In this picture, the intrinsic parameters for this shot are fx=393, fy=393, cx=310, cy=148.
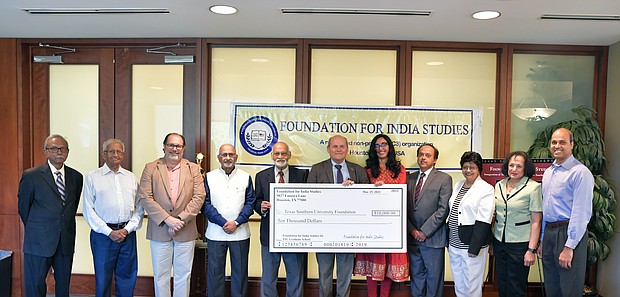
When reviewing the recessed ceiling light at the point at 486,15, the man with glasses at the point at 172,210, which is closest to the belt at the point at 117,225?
the man with glasses at the point at 172,210

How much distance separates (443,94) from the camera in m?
3.99

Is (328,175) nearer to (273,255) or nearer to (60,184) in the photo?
(273,255)

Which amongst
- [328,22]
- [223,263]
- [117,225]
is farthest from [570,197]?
[117,225]

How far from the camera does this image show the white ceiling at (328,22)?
292 centimetres

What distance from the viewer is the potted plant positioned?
358 cm

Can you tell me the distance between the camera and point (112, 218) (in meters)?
3.21

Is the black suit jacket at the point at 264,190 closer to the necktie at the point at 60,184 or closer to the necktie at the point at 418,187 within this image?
the necktie at the point at 418,187

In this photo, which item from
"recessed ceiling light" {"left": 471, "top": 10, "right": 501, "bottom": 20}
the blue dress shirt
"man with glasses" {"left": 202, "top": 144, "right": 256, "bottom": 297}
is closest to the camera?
the blue dress shirt

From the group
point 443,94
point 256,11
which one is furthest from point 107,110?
point 443,94

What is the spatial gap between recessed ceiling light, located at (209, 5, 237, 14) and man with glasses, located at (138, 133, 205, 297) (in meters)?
1.09

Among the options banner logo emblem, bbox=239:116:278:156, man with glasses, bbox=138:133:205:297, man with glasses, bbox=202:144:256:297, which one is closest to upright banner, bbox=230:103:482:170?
banner logo emblem, bbox=239:116:278:156

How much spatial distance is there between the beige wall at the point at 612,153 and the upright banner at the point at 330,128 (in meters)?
1.44

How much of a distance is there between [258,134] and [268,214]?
0.89m

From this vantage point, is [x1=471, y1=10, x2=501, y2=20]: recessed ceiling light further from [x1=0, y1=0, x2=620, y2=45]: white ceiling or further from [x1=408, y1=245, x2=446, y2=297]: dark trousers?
[x1=408, y1=245, x2=446, y2=297]: dark trousers
